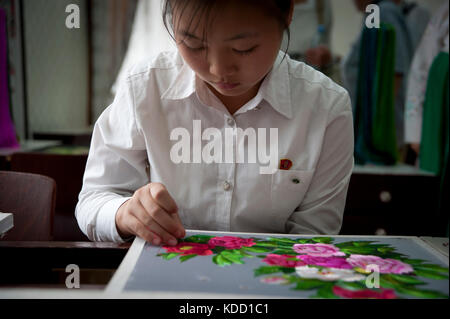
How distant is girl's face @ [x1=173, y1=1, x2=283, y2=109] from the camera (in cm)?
41

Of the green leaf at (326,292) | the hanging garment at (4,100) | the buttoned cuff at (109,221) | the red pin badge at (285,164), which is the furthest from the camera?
the hanging garment at (4,100)

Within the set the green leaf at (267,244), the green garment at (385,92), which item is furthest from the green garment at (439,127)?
the green leaf at (267,244)

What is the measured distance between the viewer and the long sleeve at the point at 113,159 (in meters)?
0.58

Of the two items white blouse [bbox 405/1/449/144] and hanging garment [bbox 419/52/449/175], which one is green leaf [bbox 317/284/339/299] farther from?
white blouse [bbox 405/1/449/144]

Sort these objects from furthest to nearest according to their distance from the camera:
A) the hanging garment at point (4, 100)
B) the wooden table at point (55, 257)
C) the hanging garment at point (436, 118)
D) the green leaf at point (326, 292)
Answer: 1. the hanging garment at point (4, 100)
2. the hanging garment at point (436, 118)
3. the wooden table at point (55, 257)
4. the green leaf at point (326, 292)

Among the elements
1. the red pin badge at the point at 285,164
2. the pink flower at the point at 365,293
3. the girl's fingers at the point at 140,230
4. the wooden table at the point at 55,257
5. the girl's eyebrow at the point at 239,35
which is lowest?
the wooden table at the point at 55,257

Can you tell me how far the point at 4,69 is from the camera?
962 mm

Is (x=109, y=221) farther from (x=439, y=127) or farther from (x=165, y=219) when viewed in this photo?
(x=439, y=127)

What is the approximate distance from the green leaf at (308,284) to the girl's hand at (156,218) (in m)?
0.15

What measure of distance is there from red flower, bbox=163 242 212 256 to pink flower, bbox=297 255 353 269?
10cm

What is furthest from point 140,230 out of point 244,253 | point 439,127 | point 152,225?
point 439,127

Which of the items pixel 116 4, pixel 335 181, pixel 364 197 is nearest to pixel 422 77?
pixel 364 197

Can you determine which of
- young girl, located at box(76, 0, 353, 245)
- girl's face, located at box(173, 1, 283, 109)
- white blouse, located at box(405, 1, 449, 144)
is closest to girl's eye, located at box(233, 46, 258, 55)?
girl's face, located at box(173, 1, 283, 109)

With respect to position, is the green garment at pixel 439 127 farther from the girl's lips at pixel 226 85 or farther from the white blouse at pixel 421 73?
the girl's lips at pixel 226 85
